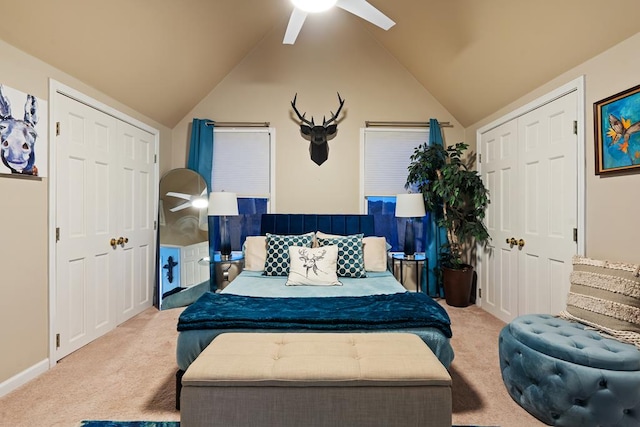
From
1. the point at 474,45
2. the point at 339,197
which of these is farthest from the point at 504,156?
the point at 339,197

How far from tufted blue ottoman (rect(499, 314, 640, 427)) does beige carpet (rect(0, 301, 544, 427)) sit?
0.16 meters

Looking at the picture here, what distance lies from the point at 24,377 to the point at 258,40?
4.09 m

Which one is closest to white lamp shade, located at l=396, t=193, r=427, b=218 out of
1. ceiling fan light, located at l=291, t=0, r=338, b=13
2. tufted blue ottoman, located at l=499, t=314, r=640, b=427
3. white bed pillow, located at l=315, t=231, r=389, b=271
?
white bed pillow, located at l=315, t=231, r=389, b=271

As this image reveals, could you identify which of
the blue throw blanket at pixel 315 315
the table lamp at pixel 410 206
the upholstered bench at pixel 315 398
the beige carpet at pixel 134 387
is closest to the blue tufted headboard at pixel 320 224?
the table lamp at pixel 410 206

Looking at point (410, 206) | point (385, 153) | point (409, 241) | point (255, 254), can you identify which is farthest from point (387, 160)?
point (255, 254)

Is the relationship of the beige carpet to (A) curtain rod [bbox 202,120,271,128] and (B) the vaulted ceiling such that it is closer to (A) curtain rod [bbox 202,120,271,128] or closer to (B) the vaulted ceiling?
(B) the vaulted ceiling

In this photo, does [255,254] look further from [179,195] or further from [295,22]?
[295,22]

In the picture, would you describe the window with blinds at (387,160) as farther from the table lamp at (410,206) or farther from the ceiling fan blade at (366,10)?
the ceiling fan blade at (366,10)

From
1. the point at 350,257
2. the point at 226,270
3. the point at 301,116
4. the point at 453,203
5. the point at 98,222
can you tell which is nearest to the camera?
the point at 98,222

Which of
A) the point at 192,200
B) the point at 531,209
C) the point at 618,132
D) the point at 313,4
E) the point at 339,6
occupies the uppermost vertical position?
the point at 339,6

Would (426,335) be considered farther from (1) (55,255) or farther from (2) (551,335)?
(1) (55,255)

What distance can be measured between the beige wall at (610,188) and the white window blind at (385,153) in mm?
1819

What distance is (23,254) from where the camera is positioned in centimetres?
220

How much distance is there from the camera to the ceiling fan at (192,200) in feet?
12.9
